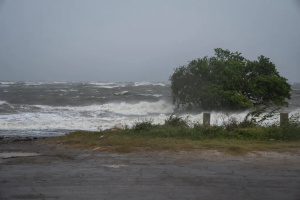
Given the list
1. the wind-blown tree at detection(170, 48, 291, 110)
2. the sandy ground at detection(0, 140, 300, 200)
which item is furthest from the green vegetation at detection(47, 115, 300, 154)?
the wind-blown tree at detection(170, 48, 291, 110)

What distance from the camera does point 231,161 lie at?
6.64 m

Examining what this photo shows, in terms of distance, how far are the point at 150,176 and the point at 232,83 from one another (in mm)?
13354

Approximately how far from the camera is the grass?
8.00 metres

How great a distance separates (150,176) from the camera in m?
5.57

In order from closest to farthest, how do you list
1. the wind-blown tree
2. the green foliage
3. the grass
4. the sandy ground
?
the sandy ground → the grass → the green foliage → the wind-blown tree

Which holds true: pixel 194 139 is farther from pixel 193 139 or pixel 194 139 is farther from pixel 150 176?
pixel 150 176

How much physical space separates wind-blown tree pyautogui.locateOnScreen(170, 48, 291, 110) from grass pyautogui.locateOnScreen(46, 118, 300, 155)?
7547 millimetres

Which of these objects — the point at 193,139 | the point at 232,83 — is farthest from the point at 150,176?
the point at 232,83

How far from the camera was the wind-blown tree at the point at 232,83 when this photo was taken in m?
17.7

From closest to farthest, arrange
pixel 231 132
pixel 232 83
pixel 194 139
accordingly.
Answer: pixel 194 139 → pixel 231 132 → pixel 232 83

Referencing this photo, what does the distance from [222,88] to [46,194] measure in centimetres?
1464

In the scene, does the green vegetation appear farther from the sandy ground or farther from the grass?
the sandy ground

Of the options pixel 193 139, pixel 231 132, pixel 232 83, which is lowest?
pixel 193 139

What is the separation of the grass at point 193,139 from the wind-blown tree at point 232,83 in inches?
297
